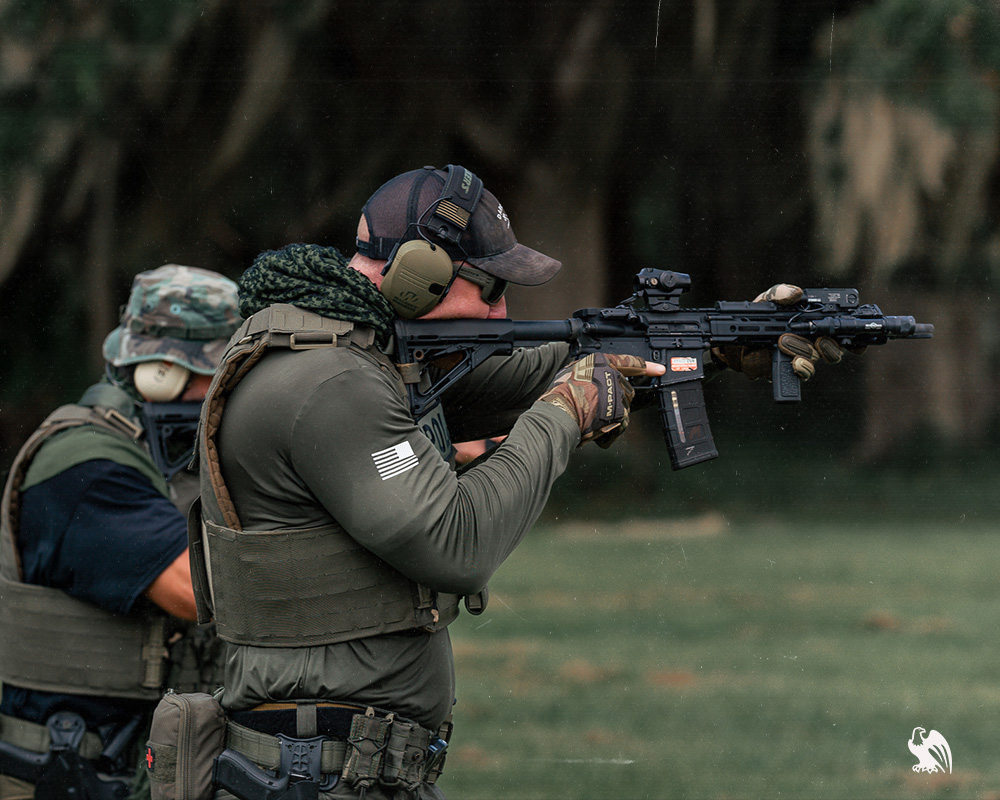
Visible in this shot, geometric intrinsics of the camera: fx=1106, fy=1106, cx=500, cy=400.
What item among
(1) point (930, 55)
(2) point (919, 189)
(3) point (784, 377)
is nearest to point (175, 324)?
(3) point (784, 377)

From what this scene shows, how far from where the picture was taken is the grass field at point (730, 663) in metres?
5.15

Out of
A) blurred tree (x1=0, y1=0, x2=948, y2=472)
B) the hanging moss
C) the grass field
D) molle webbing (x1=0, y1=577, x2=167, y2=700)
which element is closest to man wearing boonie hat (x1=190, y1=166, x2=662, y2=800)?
molle webbing (x1=0, y1=577, x2=167, y2=700)

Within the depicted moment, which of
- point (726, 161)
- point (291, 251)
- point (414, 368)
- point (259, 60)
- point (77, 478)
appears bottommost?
point (77, 478)

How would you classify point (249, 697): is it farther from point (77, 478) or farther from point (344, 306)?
point (77, 478)

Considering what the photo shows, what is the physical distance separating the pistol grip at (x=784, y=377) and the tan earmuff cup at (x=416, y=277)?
3.99ft

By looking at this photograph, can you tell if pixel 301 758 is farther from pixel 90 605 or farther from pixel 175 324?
pixel 175 324

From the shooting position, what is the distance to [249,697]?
7.70 feet

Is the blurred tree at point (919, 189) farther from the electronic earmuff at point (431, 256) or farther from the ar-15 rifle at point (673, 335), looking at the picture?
the electronic earmuff at point (431, 256)

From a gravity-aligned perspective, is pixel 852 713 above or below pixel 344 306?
below

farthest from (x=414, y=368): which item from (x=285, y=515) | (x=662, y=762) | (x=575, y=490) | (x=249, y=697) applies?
(x=575, y=490)

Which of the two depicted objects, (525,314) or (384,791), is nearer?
(384,791)

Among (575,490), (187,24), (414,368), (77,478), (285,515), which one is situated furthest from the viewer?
(575,490)

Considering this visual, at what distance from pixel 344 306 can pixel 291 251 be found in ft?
0.68

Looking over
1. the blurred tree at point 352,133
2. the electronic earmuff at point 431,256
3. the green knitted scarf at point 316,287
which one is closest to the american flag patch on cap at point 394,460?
the green knitted scarf at point 316,287
